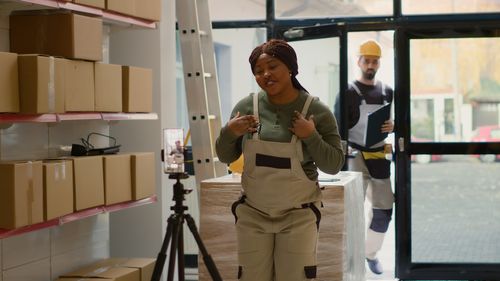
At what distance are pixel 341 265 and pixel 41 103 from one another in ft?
5.59

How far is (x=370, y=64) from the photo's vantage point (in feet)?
21.3

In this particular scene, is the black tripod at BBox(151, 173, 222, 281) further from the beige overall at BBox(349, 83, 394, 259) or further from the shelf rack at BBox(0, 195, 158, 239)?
the beige overall at BBox(349, 83, 394, 259)

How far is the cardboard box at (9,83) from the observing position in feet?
11.5

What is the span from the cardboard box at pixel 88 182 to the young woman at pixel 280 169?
1.02 m

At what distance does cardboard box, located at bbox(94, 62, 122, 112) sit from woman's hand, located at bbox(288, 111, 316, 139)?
1401 mm

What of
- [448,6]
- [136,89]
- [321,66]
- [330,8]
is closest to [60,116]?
[136,89]

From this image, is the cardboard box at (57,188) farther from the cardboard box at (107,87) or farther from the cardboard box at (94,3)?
the cardboard box at (94,3)

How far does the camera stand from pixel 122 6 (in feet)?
14.6

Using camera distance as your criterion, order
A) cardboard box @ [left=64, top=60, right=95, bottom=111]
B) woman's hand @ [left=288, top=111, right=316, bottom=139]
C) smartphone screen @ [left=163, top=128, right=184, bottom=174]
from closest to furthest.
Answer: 1. woman's hand @ [left=288, top=111, right=316, bottom=139]
2. smartphone screen @ [left=163, top=128, right=184, bottom=174]
3. cardboard box @ [left=64, top=60, right=95, bottom=111]

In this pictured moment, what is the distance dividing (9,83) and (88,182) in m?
0.77

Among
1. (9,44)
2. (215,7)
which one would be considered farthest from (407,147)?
(9,44)

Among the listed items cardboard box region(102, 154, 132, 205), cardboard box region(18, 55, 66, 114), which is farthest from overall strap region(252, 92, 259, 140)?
cardboard box region(102, 154, 132, 205)

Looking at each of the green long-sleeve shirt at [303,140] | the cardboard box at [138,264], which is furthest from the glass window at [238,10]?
the green long-sleeve shirt at [303,140]

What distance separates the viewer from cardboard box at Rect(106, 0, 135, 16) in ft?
14.3
